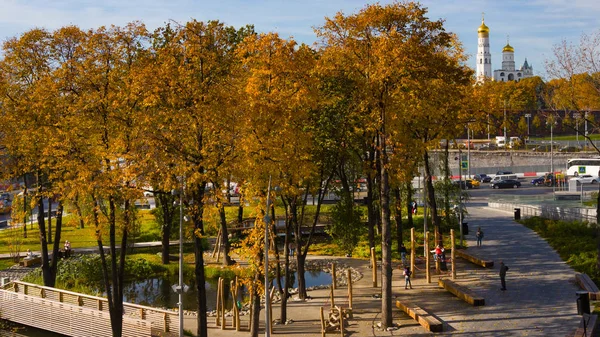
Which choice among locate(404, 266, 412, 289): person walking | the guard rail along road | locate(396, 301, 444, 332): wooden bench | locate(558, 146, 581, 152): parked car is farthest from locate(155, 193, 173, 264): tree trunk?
locate(558, 146, 581, 152): parked car

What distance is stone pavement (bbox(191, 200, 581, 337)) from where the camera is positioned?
2577 cm

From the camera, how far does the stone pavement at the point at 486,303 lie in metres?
25.8

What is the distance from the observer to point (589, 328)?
22.9 m

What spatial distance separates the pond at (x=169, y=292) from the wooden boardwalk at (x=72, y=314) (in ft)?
20.2

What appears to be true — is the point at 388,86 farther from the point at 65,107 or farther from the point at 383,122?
the point at 65,107

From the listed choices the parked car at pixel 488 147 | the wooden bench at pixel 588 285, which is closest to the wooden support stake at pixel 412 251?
the wooden bench at pixel 588 285

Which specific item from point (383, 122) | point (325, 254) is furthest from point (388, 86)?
point (325, 254)

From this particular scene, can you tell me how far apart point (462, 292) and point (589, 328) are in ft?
24.7

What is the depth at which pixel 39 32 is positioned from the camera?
3034 cm

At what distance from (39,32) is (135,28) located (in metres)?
6.27

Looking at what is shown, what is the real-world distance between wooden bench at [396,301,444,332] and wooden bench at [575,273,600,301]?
21.0 ft

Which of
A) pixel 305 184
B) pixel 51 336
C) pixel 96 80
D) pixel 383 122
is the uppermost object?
pixel 96 80

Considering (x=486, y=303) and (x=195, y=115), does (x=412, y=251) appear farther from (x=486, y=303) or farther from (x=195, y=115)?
(x=195, y=115)

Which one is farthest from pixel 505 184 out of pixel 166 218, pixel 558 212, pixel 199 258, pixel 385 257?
pixel 199 258
